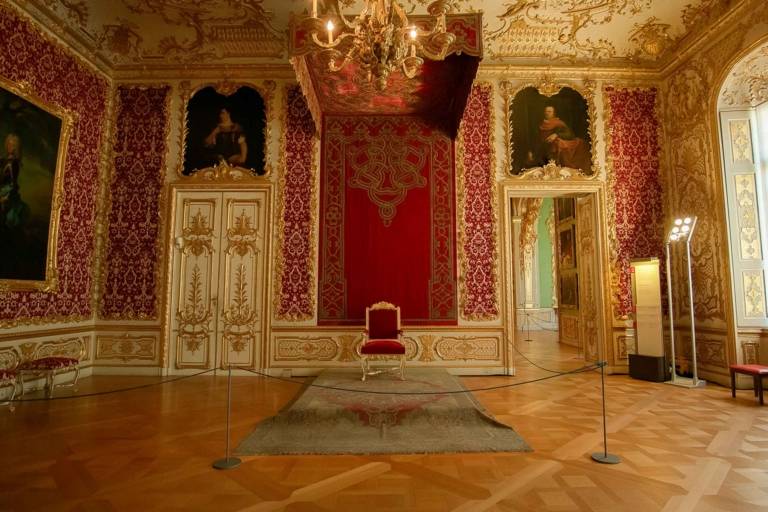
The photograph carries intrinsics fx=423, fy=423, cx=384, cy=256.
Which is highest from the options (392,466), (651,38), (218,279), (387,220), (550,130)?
(651,38)

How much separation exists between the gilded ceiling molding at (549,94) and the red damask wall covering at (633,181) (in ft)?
0.86

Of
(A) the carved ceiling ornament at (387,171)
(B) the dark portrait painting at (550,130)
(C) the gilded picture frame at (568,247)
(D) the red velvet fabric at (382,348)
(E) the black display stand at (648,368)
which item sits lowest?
(E) the black display stand at (648,368)

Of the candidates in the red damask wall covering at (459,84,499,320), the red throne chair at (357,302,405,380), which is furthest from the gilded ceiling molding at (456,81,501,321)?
the red throne chair at (357,302,405,380)

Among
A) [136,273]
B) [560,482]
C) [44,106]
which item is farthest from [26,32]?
[560,482]

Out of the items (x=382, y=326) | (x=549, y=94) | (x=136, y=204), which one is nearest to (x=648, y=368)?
(x=382, y=326)

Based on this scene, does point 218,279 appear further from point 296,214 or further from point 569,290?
point 569,290

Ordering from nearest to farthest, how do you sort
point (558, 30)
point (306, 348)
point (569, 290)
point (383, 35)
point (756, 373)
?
point (383, 35), point (756, 373), point (558, 30), point (306, 348), point (569, 290)

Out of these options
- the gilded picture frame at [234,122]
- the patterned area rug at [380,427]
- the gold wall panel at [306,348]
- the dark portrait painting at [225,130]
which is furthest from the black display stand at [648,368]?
the dark portrait painting at [225,130]

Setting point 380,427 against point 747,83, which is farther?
point 747,83

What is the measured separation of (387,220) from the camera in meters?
6.30

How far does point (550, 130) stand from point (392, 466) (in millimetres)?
5524

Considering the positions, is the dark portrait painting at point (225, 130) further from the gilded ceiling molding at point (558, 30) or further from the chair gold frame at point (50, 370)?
the gilded ceiling molding at point (558, 30)

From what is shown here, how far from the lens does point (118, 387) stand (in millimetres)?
5348

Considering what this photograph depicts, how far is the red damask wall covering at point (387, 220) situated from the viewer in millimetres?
6176
